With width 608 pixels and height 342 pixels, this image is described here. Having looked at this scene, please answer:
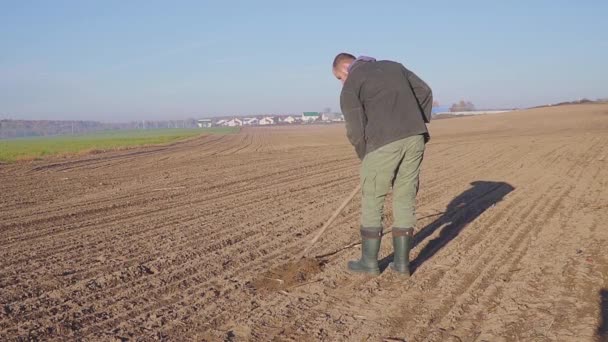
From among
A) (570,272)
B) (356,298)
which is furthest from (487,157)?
(356,298)

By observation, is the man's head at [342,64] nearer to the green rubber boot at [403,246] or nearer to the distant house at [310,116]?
the green rubber boot at [403,246]

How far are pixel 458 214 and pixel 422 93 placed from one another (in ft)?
10.3

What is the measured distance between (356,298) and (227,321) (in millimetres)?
989

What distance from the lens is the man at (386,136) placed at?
4223mm

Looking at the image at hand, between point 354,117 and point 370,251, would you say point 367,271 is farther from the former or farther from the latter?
point 354,117

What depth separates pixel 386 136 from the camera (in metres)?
4.22

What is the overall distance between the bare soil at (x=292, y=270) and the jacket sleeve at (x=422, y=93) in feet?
4.51

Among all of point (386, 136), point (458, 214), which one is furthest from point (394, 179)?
point (458, 214)

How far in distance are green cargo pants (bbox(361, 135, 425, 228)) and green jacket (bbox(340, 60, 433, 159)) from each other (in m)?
0.08

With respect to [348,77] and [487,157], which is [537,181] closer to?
[487,157]

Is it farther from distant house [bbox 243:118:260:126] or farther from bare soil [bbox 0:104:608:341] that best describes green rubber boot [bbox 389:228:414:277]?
distant house [bbox 243:118:260:126]

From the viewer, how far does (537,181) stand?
387 inches

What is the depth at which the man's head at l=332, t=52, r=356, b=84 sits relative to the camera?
452cm

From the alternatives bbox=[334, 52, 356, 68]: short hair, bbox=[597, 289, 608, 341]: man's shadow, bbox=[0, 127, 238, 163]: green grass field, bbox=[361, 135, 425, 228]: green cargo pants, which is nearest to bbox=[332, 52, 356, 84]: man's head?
bbox=[334, 52, 356, 68]: short hair
